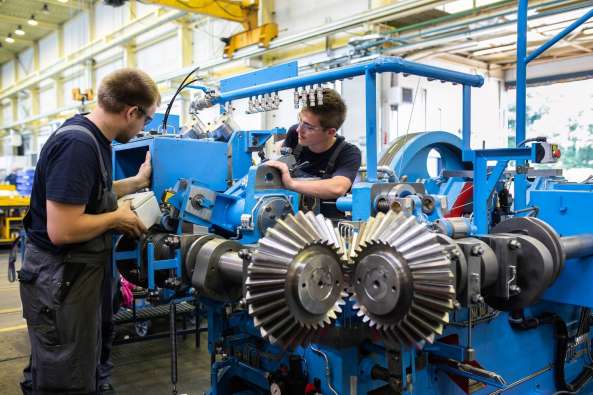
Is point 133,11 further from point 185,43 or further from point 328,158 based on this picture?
point 328,158

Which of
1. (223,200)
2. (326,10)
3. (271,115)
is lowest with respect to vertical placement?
(223,200)

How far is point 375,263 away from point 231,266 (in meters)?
0.49

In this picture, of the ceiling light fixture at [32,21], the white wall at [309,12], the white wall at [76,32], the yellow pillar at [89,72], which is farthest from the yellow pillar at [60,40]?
the white wall at [309,12]

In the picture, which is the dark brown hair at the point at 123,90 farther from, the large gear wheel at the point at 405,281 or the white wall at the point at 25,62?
the white wall at the point at 25,62

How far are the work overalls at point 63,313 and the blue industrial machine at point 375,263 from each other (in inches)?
8.2

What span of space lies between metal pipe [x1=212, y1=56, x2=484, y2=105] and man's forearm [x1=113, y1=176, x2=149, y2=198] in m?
0.68

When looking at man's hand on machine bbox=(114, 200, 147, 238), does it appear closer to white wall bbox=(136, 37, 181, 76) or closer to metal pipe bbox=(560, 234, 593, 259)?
metal pipe bbox=(560, 234, 593, 259)

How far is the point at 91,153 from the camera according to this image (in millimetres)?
1479

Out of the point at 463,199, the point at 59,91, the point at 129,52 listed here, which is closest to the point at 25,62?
the point at 59,91

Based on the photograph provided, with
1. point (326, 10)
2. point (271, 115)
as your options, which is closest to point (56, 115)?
point (271, 115)

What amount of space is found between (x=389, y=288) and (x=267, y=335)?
0.26 metres

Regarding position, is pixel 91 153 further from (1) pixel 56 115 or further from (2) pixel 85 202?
(1) pixel 56 115

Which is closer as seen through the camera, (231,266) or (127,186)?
(231,266)

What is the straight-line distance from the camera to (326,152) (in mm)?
2461
